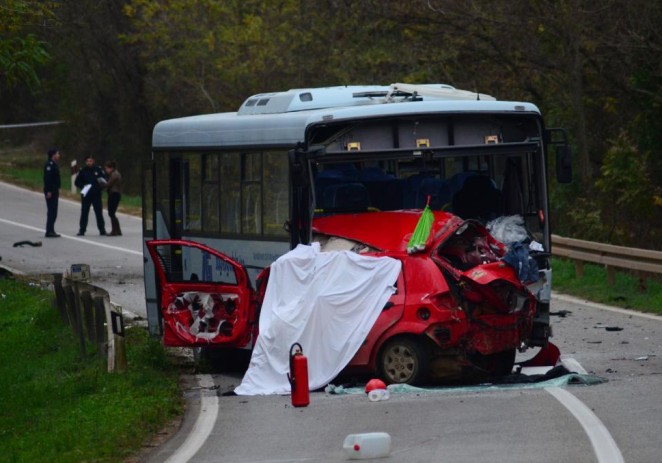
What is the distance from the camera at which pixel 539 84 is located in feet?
110

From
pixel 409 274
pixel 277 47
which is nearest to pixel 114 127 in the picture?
pixel 277 47

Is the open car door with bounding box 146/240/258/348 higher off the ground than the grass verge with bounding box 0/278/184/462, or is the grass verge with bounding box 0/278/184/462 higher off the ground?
the open car door with bounding box 146/240/258/348

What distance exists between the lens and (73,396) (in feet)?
43.3

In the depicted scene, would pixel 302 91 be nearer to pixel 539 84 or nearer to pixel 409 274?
pixel 409 274

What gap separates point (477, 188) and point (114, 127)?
148 feet

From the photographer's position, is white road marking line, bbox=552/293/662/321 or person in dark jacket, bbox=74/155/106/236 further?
person in dark jacket, bbox=74/155/106/236

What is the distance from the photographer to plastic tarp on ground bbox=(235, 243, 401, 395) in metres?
13.0

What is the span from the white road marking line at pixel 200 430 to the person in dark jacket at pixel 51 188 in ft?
60.3

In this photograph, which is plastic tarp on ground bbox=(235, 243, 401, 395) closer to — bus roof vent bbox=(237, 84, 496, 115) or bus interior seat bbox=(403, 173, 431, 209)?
bus interior seat bbox=(403, 173, 431, 209)

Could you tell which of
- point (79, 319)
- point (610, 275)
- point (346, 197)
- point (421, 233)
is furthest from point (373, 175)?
point (610, 275)

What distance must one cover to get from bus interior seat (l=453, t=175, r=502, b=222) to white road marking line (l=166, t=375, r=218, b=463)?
3351 mm

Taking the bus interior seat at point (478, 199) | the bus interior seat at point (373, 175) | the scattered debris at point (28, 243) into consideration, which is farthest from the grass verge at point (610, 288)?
the scattered debris at point (28, 243)

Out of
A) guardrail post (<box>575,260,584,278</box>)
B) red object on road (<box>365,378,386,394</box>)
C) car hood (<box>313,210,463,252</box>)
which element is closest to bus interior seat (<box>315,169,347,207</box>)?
car hood (<box>313,210,463,252</box>)

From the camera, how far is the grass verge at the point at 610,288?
20.3m
